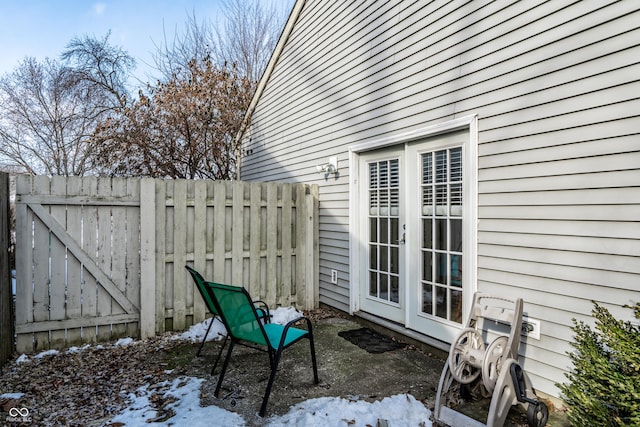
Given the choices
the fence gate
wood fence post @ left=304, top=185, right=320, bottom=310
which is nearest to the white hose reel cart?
wood fence post @ left=304, top=185, right=320, bottom=310

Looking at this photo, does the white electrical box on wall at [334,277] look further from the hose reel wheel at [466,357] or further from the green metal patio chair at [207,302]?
the hose reel wheel at [466,357]

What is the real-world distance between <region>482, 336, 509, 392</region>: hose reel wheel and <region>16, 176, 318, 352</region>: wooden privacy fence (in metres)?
3.19

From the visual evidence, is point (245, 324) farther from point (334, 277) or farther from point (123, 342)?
point (334, 277)

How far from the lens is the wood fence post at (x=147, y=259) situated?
421 centimetres

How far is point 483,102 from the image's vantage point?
3146 mm

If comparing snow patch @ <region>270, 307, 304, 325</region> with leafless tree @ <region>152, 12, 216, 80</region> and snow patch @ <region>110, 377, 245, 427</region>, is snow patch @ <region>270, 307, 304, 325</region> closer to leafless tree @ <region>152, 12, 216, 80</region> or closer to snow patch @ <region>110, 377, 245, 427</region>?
snow patch @ <region>110, 377, 245, 427</region>

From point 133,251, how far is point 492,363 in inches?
149

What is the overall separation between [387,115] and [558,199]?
2090mm

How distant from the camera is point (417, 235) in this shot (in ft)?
12.7

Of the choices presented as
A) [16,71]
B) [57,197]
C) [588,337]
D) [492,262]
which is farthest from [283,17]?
[588,337]

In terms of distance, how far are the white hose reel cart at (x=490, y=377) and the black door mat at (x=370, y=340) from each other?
3.98ft

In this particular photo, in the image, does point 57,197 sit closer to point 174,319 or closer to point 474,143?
point 174,319

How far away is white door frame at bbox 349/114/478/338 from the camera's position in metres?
3.20

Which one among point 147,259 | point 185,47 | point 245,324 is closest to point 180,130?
point 185,47
